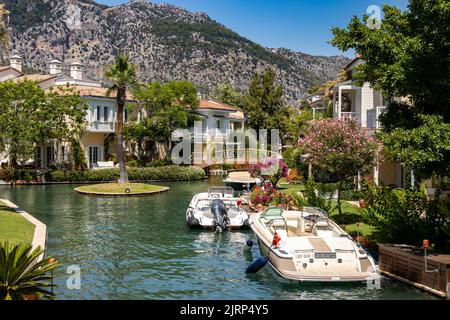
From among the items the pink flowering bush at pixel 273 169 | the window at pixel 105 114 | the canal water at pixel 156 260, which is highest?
the window at pixel 105 114

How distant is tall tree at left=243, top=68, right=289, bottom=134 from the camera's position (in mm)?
89812

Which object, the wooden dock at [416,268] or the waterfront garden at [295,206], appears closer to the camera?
the wooden dock at [416,268]

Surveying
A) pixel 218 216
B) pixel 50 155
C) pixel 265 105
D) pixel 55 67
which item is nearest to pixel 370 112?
pixel 218 216

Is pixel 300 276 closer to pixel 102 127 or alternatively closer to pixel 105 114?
pixel 102 127

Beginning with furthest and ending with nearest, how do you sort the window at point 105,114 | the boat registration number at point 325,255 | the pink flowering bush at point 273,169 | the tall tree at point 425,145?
the window at point 105,114 < the pink flowering bush at point 273,169 < the boat registration number at point 325,255 < the tall tree at point 425,145

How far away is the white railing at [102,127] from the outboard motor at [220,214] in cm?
3567

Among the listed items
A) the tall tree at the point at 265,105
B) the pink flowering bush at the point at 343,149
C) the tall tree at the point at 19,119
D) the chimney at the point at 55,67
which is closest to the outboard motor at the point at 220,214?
the pink flowering bush at the point at 343,149

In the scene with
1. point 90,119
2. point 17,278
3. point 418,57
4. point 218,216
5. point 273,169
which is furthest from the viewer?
point 90,119

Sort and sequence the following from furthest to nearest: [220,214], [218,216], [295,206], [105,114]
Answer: [105,114] < [295,206] < [220,214] < [218,216]

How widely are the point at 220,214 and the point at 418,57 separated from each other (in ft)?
44.5

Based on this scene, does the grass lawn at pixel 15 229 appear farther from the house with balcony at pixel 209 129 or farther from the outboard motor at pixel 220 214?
the house with balcony at pixel 209 129

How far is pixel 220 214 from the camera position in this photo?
28.3m

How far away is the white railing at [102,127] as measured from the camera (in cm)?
6170
